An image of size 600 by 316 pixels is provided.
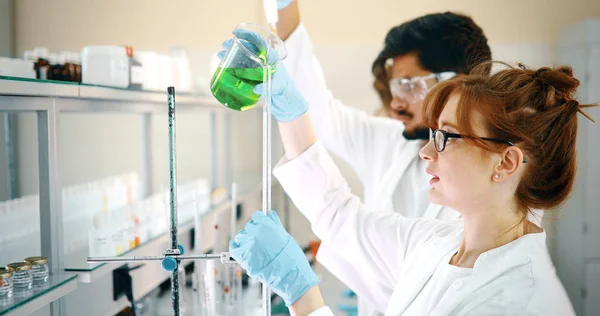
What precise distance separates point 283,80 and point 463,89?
1.60 feet

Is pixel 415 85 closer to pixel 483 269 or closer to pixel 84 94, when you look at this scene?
pixel 483 269

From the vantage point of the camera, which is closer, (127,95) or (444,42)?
(127,95)

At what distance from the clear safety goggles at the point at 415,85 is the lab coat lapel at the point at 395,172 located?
17 cm

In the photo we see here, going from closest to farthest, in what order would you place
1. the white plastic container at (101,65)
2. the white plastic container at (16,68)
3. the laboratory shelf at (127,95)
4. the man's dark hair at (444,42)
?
the white plastic container at (16,68)
the laboratory shelf at (127,95)
the white plastic container at (101,65)
the man's dark hair at (444,42)

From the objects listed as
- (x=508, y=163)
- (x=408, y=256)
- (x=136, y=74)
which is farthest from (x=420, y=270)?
(x=136, y=74)

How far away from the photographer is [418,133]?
2.11 m

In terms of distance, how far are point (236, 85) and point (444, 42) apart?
3.19 ft

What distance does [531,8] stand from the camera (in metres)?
4.08

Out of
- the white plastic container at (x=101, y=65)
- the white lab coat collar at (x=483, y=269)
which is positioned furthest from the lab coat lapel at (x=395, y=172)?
the white plastic container at (x=101, y=65)

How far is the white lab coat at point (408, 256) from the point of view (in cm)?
121

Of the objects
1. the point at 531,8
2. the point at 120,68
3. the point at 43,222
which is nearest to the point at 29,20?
the point at 120,68

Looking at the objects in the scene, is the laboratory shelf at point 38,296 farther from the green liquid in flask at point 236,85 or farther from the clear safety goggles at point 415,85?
the clear safety goggles at point 415,85

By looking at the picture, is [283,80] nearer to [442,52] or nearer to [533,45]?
[442,52]

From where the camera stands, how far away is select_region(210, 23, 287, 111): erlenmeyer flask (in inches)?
52.8
